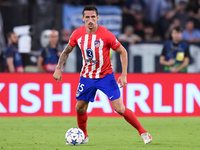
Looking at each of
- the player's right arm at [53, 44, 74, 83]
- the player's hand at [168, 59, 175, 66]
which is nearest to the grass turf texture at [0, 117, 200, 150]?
the player's right arm at [53, 44, 74, 83]

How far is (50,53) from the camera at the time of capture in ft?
37.1

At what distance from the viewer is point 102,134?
25.3 feet

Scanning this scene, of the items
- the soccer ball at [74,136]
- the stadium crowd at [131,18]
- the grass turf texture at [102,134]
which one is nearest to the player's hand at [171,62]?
the stadium crowd at [131,18]

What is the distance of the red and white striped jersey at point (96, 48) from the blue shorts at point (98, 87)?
0.06 m

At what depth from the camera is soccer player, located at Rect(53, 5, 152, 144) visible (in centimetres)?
616

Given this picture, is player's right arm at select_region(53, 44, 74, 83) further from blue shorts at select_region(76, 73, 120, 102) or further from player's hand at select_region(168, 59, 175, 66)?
player's hand at select_region(168, 59, 175, 66)

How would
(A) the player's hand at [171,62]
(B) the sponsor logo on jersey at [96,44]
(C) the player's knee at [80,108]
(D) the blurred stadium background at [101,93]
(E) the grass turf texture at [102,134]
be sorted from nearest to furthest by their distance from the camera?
1. (B) the sponsor logo on jersey at [96,44]
2. (E) the grass turf texture at [102,134]
3. (C) the player's knee at [80,108]
4. (D) the blurred stadium background at [101,93]
5. (A) the player's hand at [171,62]

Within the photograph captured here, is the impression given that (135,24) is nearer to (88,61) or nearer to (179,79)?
(179,79)

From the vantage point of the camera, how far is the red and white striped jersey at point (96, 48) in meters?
6.16

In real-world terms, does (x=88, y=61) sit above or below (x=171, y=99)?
above

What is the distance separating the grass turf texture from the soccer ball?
9 centimetres

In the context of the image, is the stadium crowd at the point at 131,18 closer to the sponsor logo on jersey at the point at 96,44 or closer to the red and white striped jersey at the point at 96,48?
the red and white striped jersey at the point at 96,48

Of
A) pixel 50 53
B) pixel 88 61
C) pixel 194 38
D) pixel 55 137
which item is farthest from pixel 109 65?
pixel 194 38

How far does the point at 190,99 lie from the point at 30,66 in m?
4.17
